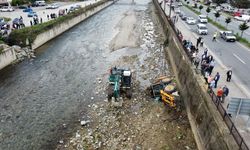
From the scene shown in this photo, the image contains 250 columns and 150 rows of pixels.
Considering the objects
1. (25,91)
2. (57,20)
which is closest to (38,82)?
(25,91)

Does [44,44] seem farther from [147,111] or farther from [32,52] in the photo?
[147,111]

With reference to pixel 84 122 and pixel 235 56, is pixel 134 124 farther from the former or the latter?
pixel 235 56

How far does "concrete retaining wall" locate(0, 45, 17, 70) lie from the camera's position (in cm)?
3535

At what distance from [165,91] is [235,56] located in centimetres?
1268

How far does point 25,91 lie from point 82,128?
1036 centimetres

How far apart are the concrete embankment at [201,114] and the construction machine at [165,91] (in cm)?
131

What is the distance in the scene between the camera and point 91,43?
49.0m

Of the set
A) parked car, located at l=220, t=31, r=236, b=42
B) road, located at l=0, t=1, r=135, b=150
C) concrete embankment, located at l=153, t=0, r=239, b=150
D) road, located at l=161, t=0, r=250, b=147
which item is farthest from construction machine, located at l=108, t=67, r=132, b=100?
parked car, located at l=220, t=31, r=236, b=42

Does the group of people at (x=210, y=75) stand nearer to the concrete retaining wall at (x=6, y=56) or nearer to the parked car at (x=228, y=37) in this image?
the parked car at (x=228, y=37)

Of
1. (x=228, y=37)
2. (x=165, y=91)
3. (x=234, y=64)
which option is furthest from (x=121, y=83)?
(x=228, y=37)

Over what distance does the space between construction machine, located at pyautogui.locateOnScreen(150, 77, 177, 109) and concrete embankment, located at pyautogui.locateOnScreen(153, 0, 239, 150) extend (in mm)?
1314

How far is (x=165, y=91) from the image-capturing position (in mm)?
25516

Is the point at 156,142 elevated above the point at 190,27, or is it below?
below

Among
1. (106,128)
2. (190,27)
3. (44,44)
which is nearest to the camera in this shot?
(106,128)
